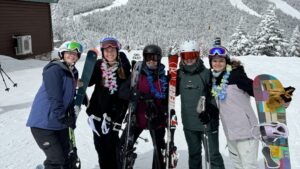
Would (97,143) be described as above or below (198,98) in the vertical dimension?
below

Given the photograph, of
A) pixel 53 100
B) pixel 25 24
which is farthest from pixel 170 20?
pixel 53 100

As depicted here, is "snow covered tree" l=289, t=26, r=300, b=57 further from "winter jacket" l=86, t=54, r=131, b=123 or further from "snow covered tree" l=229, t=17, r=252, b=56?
"winter jacket" l=86, t=54, r=131, b=123

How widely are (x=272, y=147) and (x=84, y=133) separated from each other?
4086 millimetres

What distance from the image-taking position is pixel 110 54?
13.0ft

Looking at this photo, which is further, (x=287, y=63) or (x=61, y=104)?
(x=287, y=63)

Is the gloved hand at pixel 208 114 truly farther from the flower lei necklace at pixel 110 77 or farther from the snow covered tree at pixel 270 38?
the snow covered tree at pixel 270 38

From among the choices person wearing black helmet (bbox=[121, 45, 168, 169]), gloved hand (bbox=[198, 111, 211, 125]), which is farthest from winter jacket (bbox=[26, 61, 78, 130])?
gloved hand (bbox=[198, 111, 211, 125])

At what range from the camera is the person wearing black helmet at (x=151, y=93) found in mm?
3820

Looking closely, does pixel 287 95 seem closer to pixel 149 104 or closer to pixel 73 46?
pixel 149 104

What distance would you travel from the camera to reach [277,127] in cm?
346

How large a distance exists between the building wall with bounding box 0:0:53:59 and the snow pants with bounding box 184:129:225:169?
654 inches

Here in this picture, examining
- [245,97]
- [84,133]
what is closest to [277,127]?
[245,97]

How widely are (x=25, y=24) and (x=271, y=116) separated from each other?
62.4ft

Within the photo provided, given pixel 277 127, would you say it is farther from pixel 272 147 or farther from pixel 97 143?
pixel 97 143
